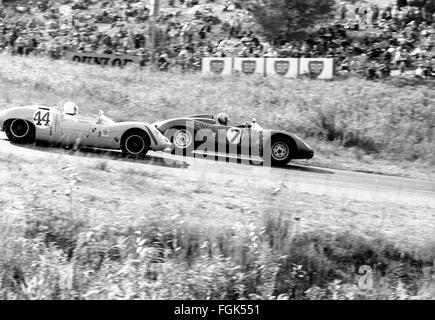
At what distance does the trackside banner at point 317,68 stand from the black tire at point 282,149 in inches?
346

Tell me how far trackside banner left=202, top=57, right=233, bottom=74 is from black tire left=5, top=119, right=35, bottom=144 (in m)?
12.3

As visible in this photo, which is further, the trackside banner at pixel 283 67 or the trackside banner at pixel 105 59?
the trackside banner at pixel 105 59

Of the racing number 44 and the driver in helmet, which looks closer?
the racing number 44

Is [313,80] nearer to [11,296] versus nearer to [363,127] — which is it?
[363,127]

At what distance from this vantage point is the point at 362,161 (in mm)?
16375

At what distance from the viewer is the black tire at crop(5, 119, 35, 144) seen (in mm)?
11867

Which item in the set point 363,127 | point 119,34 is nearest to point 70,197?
point 363,127

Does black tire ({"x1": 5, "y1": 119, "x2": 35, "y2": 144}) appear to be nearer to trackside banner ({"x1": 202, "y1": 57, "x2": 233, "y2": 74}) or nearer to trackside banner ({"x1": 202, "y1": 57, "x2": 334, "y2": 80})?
trackside banner ({"x1": 202, "y1": 57, "x2": 334, "y2": 80})

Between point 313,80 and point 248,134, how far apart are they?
9.07m

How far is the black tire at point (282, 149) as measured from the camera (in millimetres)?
13227

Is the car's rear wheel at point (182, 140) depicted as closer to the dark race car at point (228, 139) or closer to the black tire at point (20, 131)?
the dark race car at point (228, 139)

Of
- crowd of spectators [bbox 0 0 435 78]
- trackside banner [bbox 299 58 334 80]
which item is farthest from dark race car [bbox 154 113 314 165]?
crowd of spectators [bbox 0 0 435 78]

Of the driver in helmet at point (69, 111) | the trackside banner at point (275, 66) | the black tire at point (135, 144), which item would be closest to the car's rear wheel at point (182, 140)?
the black tire at point (135, 144)

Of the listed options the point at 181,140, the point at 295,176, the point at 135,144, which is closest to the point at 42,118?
the point at 135,144
